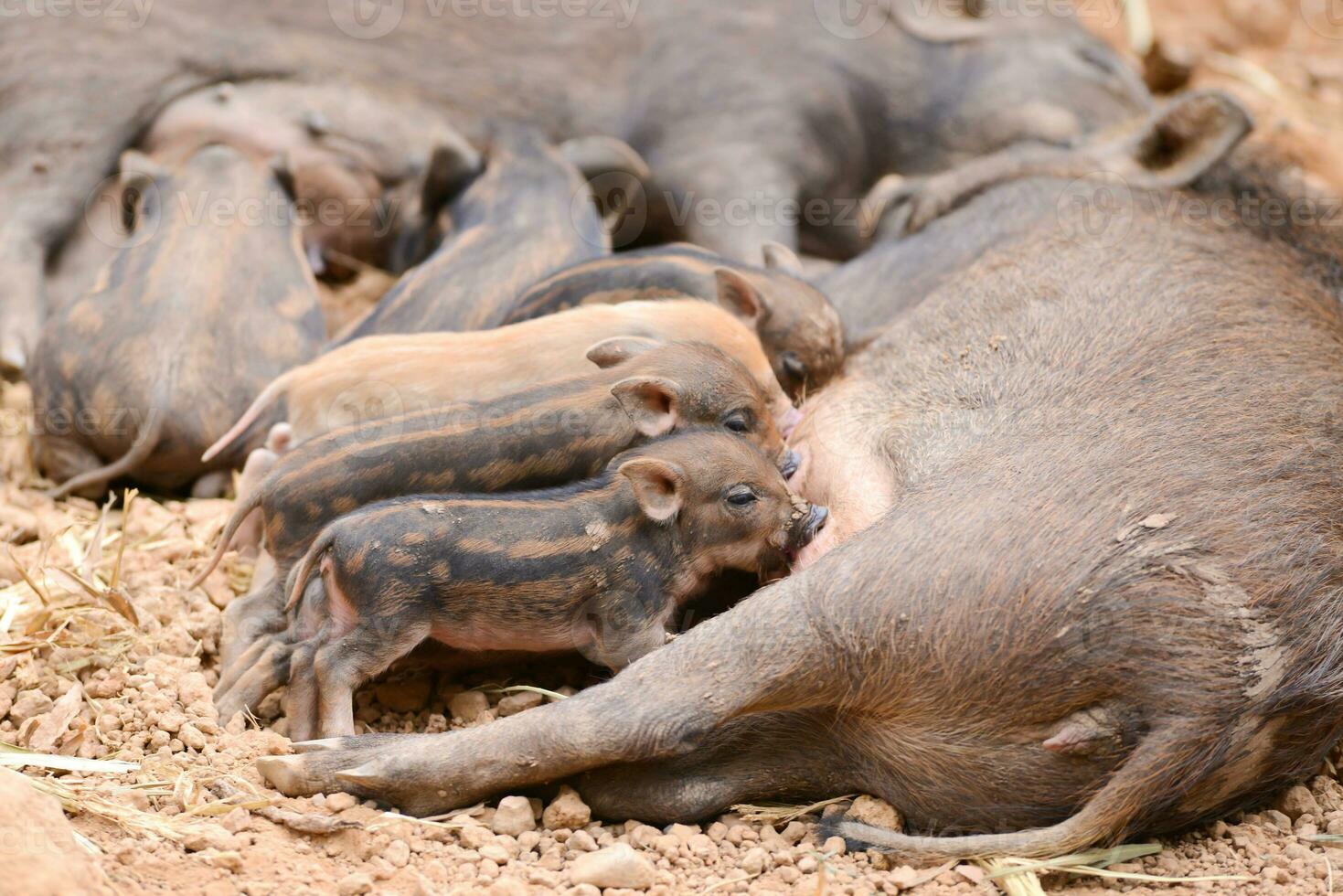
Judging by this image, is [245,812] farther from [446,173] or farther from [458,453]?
[446,173]

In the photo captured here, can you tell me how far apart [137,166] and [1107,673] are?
10.2 feet

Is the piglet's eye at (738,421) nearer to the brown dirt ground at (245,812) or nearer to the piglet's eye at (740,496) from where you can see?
the piglet's eye at (740,496)

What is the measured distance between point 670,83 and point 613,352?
215cm

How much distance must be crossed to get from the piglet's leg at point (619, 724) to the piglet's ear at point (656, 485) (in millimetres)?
256

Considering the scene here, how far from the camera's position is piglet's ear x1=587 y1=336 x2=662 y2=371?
9.64ft

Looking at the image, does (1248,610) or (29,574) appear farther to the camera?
(29,574)

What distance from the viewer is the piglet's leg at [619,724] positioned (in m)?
2.36

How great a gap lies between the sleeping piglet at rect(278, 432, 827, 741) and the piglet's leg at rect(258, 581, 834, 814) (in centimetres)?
13

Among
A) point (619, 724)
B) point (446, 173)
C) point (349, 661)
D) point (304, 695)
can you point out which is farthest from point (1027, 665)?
point (446, 173)

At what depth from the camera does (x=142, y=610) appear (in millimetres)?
2965

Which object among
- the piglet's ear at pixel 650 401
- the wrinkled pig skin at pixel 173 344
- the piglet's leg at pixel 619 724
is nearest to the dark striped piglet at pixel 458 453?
the piglet's ear at pixel 650 401

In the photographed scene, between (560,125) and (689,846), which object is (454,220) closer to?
(560,125)

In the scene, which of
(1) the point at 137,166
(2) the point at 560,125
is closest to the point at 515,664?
(1) the point at 137,166

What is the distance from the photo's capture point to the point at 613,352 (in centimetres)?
294
